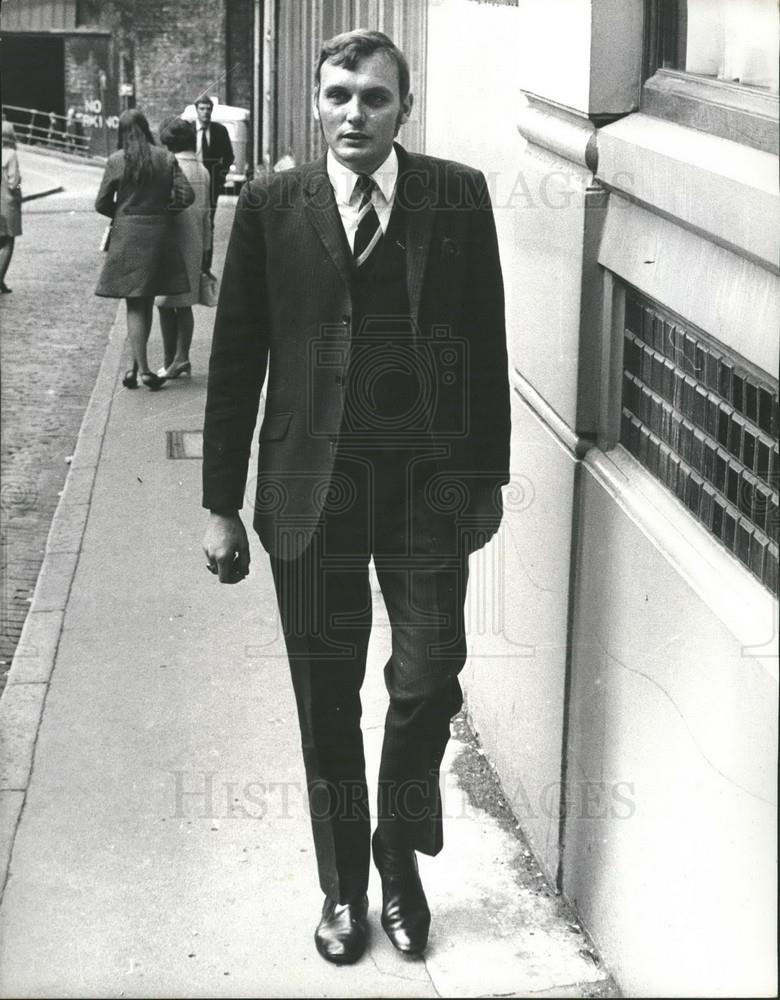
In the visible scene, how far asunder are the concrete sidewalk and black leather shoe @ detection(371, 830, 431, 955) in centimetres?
5

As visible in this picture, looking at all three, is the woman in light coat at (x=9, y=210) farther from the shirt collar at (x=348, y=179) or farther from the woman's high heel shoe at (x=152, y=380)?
the shirt collar at (x=348, y=179)

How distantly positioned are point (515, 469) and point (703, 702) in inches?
72.6

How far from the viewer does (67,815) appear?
16.1 ft

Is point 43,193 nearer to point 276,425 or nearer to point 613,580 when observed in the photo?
point 276,425

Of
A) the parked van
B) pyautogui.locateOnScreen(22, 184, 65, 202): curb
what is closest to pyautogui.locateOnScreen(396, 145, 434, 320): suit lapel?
the parked van

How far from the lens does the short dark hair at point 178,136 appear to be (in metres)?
11.1

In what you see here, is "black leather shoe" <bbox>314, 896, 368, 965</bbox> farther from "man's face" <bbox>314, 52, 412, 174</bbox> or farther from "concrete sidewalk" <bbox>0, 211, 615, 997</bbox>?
"man's face" <bbox>314, 52, 412, 174</bbox>

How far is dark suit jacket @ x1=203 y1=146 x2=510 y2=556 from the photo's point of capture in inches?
143

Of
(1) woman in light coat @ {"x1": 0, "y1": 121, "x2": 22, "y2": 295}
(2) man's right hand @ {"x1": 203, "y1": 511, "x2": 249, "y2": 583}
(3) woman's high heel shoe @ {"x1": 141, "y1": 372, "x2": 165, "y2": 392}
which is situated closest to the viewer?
(2) man's right hand @ {"x1": 203, "y1": 511, "x2": 249, "y2": 583}

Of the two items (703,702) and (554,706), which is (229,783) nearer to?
(554,706)

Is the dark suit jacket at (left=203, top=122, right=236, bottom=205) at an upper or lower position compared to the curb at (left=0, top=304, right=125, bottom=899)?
upper

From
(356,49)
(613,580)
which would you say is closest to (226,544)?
(613,580)

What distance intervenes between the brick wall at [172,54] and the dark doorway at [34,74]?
4710 millimetres

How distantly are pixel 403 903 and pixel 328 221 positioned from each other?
1641 mm
